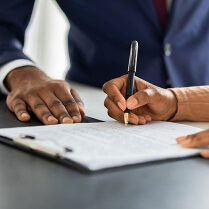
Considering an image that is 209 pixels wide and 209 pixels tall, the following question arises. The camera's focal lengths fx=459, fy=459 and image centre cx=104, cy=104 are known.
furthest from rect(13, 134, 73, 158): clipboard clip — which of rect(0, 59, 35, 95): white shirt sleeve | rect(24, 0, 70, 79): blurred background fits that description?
rect(24, 0, 70, 79): blurred background

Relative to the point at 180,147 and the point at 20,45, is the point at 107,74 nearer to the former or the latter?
the point at 20,45

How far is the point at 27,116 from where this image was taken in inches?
43.6

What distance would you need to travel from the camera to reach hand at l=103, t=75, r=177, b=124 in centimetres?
108

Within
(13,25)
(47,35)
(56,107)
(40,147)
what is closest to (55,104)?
(56,107)

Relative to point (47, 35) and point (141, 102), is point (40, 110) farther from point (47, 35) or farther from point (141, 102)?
point (47, 35)

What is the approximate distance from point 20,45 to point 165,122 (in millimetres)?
737

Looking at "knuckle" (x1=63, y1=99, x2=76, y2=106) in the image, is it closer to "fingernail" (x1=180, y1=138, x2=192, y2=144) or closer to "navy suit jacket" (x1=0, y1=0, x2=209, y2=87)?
"fingernail" (x1=180, y1=138, x2=192, y2=144)

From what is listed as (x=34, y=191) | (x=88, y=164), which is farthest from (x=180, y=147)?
(x=34, y=191)

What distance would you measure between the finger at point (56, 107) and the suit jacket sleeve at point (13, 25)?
0.36m

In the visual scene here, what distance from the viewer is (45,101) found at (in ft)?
3.82

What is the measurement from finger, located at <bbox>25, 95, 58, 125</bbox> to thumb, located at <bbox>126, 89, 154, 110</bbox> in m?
0.18

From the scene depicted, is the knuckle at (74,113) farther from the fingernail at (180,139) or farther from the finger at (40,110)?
the fingernail at (180,139)

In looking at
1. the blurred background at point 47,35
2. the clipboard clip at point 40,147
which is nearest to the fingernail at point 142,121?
the clipboard clip at point 40,147

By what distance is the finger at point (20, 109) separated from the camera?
1.11 m
